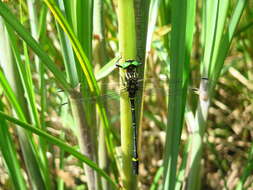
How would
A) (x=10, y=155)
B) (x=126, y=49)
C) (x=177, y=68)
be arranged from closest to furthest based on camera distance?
(x=126, y=49) → (x=177, y=68) → (x=10, y=155)

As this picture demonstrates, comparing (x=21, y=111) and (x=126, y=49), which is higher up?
(x=126, y=49)

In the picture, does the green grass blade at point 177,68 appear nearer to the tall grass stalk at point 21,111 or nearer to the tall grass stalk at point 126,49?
the tall grass stalk at point 126,49

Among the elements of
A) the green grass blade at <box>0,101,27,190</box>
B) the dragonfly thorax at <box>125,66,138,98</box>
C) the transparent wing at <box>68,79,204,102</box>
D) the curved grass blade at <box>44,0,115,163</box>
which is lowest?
the green grass blade at <box>0,101,27,190</box>

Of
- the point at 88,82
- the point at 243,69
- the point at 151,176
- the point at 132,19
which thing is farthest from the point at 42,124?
the point at 243,69

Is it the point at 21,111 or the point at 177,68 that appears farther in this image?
the point at 21,111

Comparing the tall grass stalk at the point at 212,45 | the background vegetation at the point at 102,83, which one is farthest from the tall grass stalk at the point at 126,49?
the tall grass stalk at the point at 212,45

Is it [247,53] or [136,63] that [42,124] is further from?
[247,53]

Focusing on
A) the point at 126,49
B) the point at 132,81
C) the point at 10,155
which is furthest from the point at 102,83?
the point at 126,49

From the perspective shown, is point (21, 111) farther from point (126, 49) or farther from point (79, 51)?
point (126, 49)

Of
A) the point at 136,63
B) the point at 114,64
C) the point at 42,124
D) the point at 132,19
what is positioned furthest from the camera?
the point at 42,124

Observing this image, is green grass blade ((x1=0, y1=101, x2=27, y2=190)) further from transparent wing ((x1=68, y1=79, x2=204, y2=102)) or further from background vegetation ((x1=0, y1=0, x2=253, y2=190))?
transparent wing ((x1=68, y1=79, x2=204, y2=102))

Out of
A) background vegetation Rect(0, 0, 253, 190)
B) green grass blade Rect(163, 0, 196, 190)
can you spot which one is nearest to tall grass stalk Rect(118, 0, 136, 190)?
background vegetation Rect(0, 0, 253, 190)
